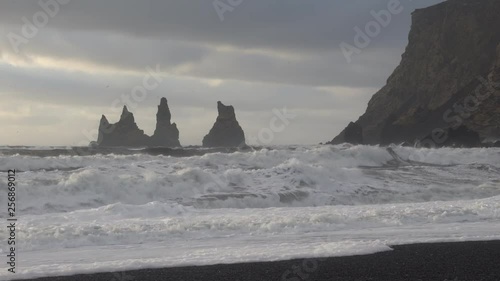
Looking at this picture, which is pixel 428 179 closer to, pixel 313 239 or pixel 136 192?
pixel 136 192

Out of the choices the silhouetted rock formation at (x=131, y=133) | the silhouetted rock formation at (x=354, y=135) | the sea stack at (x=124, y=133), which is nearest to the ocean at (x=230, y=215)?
the silhouetted rock formation at (x=354, y=135)

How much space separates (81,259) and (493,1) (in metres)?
72.4

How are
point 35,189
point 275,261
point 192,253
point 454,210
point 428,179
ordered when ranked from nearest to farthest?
point 275,261, point 192,253, point 454,210, point 35,189, point 428,179

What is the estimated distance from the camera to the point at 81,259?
7887 millimetres

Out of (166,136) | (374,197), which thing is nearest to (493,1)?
(166,136)

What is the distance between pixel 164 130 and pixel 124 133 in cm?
925

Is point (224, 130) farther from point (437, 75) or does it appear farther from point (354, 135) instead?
point (437, 75)

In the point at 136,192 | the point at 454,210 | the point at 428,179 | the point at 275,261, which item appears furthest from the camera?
the point at 428,179

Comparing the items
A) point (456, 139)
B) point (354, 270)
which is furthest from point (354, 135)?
point (354, 270)

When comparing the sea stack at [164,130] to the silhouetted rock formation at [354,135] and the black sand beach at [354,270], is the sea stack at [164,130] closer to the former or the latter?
the silhouetted rock formation at [354,135]

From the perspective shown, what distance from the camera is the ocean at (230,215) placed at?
323 inches

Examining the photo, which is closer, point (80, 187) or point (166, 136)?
point (80, 187)

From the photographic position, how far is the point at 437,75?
6694 cm

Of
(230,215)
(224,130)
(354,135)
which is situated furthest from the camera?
(224,130)
